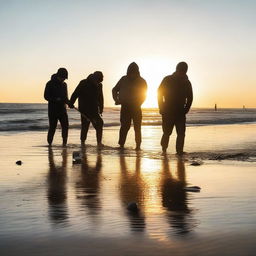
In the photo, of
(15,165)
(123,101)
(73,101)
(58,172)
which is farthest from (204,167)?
(73,101)

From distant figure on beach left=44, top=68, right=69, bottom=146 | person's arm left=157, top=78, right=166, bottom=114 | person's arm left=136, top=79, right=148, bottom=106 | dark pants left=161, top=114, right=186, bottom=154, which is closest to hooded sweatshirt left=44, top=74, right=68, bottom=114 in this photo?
distant figure on beach left=44, top=68, right=69, bottom=146

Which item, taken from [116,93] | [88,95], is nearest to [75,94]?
[88,95]

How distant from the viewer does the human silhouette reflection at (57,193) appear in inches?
161

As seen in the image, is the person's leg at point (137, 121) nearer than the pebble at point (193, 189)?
No

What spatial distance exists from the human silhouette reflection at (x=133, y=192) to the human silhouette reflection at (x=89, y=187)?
10.8 inches

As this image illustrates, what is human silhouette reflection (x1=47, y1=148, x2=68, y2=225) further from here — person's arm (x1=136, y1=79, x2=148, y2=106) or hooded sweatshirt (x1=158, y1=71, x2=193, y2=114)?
person's arm (x1=136, y1=79, x2=148, y2=106)

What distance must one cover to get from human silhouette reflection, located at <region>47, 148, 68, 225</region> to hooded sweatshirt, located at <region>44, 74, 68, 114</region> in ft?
11.0

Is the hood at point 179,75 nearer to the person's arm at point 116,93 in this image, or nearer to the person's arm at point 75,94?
the person's arm at point 116,93

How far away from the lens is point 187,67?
33.7 ft

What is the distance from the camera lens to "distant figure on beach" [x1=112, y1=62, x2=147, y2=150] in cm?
1138

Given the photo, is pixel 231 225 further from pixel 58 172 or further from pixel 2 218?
pixel 58 172

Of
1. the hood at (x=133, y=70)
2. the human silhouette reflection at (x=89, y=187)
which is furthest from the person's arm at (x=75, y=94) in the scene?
the human silhouette reflection at (x=89, y=187)

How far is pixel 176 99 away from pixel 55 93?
3.06 m

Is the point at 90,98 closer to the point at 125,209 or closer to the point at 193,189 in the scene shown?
the point at 193,189
